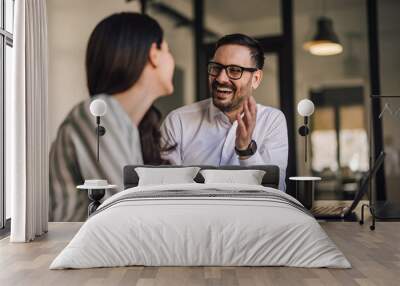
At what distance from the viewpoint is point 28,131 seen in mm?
5078

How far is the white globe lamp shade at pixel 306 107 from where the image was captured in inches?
240

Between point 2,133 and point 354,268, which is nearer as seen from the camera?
point 354,268

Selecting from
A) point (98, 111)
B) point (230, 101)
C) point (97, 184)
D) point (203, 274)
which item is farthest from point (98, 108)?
point (203, 274)

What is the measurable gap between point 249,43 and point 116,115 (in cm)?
188

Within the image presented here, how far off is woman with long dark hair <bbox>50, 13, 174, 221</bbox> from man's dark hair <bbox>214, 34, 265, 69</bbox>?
0.72 m

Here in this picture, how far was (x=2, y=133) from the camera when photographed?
5691mm

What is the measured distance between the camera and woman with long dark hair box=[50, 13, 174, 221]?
6270 millimetres

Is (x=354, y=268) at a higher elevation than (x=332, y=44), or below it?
below

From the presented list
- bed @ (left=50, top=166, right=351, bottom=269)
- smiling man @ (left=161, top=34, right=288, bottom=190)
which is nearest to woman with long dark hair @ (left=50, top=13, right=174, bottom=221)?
smiling man @ (left=161, top=34, right=288, bottom=190)

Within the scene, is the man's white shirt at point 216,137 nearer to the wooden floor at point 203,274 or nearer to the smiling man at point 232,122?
the smiling man at point 232,122

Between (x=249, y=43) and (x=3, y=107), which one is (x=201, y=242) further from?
(x=249, y=43)

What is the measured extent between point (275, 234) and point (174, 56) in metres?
3.29

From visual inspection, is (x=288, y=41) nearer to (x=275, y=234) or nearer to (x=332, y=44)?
(x=332, y=44)

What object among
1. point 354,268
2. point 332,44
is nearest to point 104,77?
point 332,44
